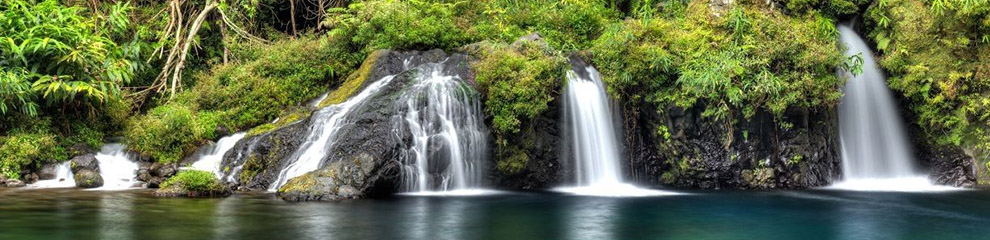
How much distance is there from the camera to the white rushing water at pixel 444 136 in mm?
12023

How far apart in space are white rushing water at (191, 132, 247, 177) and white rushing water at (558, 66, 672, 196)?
5.59 meters

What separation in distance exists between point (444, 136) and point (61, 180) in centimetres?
650

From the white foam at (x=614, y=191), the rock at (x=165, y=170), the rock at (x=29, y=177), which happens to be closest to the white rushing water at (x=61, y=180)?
the rock at (x=29, y=177)

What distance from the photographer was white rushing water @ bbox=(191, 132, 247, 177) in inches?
493

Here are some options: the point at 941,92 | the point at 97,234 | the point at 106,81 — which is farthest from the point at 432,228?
the point at 941,92

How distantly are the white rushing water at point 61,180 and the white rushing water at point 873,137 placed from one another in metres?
13.5

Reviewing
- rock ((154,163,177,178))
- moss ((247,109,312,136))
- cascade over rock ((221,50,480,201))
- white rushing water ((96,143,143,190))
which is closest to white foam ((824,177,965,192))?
cascade over rock ((221,50,480,201))

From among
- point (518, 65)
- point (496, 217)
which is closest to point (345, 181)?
point (496, 217)

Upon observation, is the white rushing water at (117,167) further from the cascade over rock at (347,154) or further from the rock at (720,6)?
the rock at (720,6)

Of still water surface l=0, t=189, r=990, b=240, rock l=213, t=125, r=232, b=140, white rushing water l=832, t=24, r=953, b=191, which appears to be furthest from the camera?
white rushing water l=832, t=24, r=953, b=191

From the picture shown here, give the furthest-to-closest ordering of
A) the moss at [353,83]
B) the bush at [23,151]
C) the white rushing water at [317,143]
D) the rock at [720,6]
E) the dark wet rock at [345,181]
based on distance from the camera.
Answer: the rock at [720,6]
the moss at [353,83]
the bush at [23,151]
the white rushing water at [317,143]
the dark wet rock at [345,181]

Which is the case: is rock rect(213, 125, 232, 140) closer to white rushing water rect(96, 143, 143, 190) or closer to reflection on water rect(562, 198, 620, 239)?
white rushing water rect(96, 143, 143, 190)

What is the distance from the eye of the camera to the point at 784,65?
13352mm

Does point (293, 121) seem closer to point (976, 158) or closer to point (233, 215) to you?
point (233, 215)
